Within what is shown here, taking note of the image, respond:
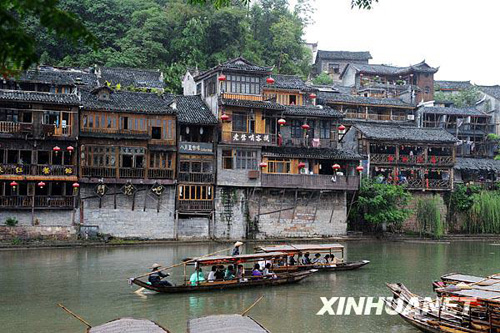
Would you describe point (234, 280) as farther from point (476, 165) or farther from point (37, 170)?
point (476, 165)

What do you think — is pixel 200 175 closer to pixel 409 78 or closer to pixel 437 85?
pixel 409 78

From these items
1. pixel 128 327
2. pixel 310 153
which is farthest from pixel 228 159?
pixel 128 327

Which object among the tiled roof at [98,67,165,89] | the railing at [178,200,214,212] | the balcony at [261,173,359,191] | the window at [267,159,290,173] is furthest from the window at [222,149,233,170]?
the tiled roof at [98,67,165,89]

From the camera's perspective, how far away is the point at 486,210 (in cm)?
4372

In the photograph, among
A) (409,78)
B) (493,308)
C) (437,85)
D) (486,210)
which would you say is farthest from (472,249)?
(437,85)

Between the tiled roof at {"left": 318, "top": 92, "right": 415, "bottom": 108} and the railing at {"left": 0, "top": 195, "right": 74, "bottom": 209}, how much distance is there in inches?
975

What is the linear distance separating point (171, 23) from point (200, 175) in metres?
23.0

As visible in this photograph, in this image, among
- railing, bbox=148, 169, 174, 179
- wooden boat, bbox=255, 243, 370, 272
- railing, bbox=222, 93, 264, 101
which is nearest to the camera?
wooden boat, bbox=255, 243, 370, 272

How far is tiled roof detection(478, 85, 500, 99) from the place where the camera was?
190ft

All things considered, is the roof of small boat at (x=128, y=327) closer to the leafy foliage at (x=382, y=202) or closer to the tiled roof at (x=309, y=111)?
the tiled roof at (x=309, y=111)

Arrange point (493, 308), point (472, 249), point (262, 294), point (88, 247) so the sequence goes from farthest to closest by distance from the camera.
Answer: point (472, 249) → point (88, 247) → point (262, 294) → point (493, 308)

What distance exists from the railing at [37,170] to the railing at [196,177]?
265 inches

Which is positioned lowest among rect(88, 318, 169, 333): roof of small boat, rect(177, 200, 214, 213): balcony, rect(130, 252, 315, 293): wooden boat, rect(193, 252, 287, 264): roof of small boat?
rect(130, 252, 315, 293): wooden boat

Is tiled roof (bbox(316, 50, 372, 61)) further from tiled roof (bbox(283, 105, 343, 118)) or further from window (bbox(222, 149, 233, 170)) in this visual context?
window (bbox(222, 149, 233, 170))
